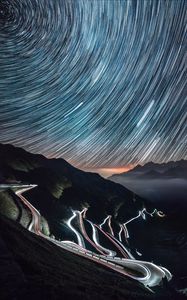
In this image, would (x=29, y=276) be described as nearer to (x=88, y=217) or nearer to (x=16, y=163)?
(x=88, y=217)

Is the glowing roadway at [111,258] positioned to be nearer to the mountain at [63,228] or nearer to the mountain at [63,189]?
the mountain at [63,228]

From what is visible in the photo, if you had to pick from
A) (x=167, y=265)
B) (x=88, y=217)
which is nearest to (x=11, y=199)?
(x=88, y=217)

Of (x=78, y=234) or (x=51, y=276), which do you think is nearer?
(x=51, y=276)

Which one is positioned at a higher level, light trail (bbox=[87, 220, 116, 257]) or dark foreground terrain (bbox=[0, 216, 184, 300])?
dark foreground terrain (bbox=[0, 216, 184, 300])

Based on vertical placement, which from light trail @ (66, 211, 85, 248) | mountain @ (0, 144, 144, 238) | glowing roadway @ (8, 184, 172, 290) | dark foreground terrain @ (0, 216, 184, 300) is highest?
dark foreground terrain @ (0, 216, 184, 300)

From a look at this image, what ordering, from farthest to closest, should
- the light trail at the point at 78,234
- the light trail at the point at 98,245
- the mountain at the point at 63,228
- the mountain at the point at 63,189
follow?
the mountain at the point at 63,189
the light trail at the point at 78,234
the light trail at the point at 98,245
the mountain at the point at 63,228

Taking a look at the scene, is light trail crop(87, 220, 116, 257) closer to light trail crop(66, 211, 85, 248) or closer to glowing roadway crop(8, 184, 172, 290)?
glowing roadway crop(8, 184, 172, 290)

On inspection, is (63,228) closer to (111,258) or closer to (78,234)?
(78,234)

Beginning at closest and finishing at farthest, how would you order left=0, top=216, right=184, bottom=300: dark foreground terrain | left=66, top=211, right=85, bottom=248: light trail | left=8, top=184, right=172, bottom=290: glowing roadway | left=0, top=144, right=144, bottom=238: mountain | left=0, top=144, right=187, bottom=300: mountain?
left=0, top=216, right=184, bottom=300: dark foreground terrain
left=0, top=144, right=187, bottom=300: mountain
left=8, top=184, right=172, bottom=290: glowing roadway
left=66, top=211, right=85, bottom=248: light trail
left=0, top=144, right=144, bottom=238: mountain

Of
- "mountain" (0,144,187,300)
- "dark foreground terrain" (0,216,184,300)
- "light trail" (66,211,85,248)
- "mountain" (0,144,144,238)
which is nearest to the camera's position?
"dark foreground terrain" (0,216,184,300)

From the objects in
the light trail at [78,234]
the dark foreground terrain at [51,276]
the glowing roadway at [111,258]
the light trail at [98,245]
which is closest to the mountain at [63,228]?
the dark foreground terrain at [51,276]

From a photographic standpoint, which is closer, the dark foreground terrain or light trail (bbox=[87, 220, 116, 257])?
the dark foreground terrain

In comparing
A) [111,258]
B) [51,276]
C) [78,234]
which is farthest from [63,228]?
[51,276]

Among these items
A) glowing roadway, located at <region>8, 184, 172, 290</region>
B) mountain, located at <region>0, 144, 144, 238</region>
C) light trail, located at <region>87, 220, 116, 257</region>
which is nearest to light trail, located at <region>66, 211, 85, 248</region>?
glowing roadway, located at <region>8, 184, 172, 290</region>
